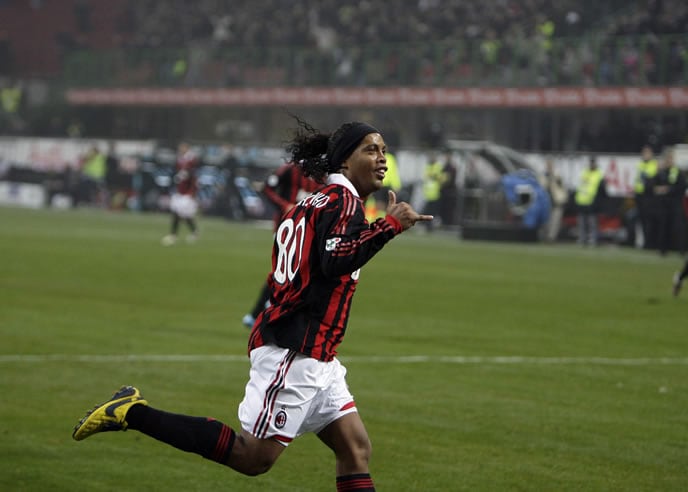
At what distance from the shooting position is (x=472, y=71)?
36.4 meters

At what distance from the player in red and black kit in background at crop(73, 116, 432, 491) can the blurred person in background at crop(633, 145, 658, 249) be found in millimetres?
24197

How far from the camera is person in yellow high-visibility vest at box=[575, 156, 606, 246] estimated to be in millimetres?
30719

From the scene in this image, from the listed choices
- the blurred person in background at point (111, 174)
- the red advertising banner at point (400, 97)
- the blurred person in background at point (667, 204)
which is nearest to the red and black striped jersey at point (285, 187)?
the blurred person in background at point (667, 204)

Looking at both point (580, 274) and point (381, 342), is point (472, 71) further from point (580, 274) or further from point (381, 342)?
point (381, 342)

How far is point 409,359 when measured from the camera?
11438 mm

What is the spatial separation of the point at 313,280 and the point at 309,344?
0.28 metres

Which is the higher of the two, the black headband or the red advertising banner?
the red advertising banner

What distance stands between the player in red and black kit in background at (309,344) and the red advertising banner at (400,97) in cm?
2739

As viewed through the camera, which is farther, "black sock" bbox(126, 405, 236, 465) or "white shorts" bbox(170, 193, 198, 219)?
"white shorts" bbox(170, 193, 198, 219)

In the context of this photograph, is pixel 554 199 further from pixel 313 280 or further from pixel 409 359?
pixel 313 280

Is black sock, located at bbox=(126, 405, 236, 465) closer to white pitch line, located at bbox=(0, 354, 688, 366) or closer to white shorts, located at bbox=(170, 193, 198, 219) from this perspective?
white pitch line, located at bbox=(0, 354, 688, 366)

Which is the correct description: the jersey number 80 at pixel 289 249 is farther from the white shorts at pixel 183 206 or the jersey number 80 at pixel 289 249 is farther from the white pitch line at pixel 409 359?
the white shorts at pixel 183 206

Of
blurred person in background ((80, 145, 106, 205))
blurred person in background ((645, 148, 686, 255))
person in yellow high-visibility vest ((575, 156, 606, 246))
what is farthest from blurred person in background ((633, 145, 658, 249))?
blurred person in background ((80, 145, 106, 205))

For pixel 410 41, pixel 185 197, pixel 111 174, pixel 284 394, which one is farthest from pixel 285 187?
pixel 111 174
